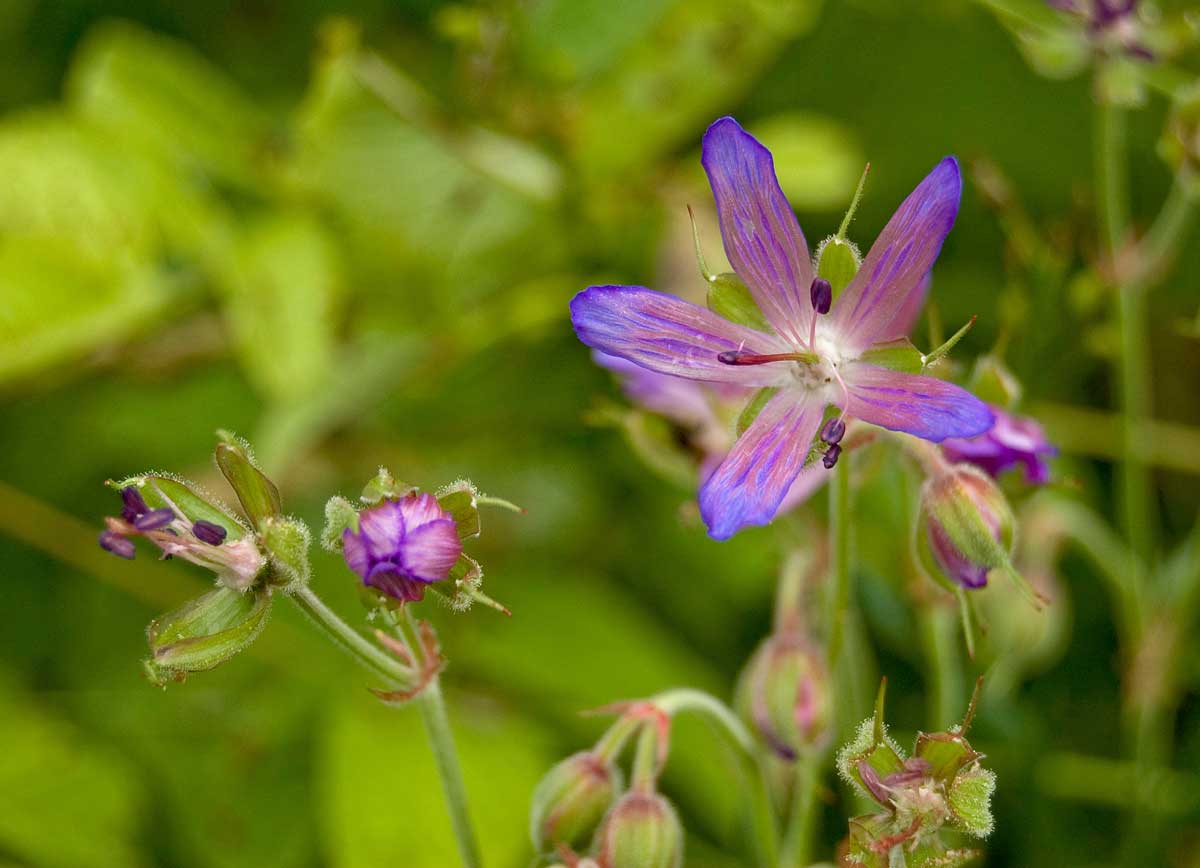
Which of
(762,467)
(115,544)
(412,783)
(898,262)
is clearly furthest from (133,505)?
(412,783)

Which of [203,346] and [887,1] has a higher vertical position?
[887,1]

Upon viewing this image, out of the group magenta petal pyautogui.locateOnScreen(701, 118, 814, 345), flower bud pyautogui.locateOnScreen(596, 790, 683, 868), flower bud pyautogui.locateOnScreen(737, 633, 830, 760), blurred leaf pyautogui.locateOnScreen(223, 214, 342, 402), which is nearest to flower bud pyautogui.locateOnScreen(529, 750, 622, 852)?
flower bud pyautogui.locateOnScreen(596, 790, 683, 868)

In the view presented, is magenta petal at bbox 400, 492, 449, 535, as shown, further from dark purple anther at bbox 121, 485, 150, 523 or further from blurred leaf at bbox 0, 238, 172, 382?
blurred leaf at bbox 0, 238, 172, 382

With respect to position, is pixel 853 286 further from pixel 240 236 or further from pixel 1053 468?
pixel 240 236

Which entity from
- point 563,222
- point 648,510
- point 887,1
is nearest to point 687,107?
point 563,222

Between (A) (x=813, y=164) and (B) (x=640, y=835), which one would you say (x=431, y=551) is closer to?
(B) (x=640, y=835)

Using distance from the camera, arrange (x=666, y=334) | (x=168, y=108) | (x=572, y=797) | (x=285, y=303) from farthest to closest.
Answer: (x=168, y=108), (x=285, y=303), (x=572, y=797), (x=666, y=334)
